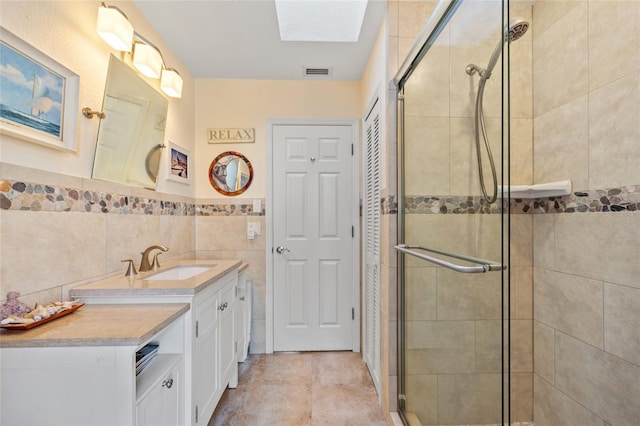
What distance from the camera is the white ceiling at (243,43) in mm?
1773

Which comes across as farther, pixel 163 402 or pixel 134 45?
pixel 134 45

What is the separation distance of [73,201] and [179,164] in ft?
3.48

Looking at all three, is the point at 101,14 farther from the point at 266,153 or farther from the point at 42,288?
the point at 266,153

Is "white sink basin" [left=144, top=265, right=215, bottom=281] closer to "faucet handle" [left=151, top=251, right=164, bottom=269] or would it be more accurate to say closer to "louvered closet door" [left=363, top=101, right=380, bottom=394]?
"faucet handle" [left=151, top=251, right=164, bottom=269]

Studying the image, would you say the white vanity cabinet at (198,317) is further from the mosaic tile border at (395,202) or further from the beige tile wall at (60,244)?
the mosaic tile border at (395,202)

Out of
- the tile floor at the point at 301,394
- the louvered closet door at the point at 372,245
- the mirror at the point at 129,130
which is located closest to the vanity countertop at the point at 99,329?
the mirror at the point at 129,130

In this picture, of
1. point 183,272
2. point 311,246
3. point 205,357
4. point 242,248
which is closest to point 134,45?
point 183,272

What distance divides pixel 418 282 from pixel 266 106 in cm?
199

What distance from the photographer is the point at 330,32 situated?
78.7 inches

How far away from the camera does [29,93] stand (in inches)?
42.1

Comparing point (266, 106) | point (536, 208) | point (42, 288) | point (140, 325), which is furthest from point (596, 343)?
point (266, 106)

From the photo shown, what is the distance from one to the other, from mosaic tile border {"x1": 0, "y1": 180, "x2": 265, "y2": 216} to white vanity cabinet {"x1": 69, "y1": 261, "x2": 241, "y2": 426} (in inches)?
14.1

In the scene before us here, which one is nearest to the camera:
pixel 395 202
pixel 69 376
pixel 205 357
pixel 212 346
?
pixel 69 376

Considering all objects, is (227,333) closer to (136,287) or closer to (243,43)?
(136,287)
